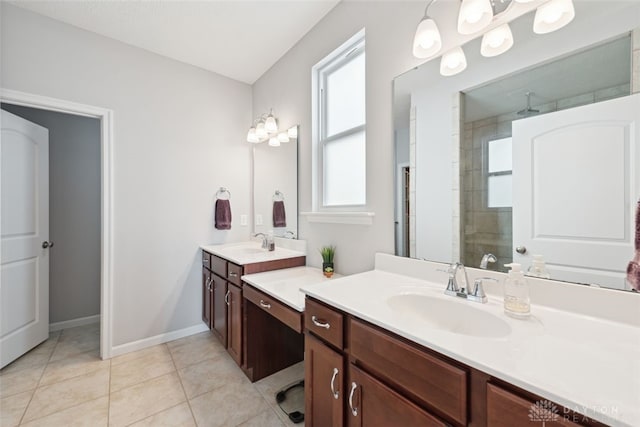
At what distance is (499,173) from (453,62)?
587mm

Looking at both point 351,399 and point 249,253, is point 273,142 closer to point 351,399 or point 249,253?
point 249,253

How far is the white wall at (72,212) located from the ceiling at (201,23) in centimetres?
117

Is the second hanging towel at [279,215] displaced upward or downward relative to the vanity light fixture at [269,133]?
downward

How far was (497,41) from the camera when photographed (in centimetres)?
111

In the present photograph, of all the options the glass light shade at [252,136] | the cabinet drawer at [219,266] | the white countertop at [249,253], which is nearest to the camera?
the white countertop at [249,253]

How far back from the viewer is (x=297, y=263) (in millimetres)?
2162

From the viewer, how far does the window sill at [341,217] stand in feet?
5.44

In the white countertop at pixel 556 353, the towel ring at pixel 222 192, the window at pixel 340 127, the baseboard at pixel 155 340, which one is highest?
the window at pixel 340 127

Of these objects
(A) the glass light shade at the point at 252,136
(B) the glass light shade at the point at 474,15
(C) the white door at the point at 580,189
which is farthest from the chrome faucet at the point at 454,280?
(A) the glass light shade at the point at 252,136

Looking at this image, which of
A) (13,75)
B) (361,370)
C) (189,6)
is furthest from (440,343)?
(13,75)

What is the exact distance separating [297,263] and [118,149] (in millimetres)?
1813

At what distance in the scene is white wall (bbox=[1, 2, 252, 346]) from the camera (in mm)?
1989

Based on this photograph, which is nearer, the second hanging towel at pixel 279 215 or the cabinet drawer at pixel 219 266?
the cabinet drawer at pixel 219 266

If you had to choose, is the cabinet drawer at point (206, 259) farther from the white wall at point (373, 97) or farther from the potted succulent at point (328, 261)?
the potted succulent at point (328, 261)
